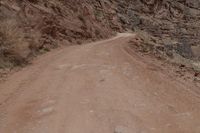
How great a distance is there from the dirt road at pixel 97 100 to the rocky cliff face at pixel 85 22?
1.91 m

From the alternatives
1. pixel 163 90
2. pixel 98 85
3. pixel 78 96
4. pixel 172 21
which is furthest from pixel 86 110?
pixel 172 21

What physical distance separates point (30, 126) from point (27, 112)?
0.94m

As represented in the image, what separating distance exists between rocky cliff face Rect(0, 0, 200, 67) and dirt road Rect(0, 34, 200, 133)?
1911 millimetres

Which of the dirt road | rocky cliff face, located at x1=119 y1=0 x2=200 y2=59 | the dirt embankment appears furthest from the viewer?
rocky cliff face, located at x1=119 y1=0 x2=200 y2=59

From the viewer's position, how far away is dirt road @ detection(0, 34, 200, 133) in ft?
25.5

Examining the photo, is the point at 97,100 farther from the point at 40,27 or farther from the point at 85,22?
the point at 85,22

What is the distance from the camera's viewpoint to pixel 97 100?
9078mm

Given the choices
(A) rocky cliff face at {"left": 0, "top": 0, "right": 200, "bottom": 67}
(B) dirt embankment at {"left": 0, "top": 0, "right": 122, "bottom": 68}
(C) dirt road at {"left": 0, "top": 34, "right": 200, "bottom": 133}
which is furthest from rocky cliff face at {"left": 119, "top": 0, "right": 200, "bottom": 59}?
(C) dirt road at {"left": 0, "top": 34, "right": 200, "bottom": 133}

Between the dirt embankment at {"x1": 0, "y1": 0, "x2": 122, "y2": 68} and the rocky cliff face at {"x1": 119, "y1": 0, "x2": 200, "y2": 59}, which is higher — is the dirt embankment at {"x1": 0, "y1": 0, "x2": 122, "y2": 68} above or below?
above

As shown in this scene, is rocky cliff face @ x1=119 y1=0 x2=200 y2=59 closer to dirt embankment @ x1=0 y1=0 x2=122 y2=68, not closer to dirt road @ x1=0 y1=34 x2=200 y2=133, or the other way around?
dirt embankment @ x1=0 y1=0 x2=122 y2=68

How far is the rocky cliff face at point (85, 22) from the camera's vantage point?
Answer: 50.0 feet

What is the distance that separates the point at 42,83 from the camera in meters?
11.0

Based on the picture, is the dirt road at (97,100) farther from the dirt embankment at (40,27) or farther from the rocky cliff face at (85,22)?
the rocky cliff face at (85,22)

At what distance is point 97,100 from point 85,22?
17.1 m
